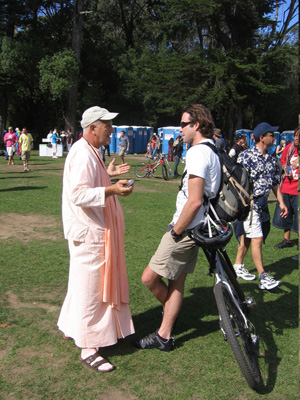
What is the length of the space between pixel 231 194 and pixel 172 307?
3.48 feet

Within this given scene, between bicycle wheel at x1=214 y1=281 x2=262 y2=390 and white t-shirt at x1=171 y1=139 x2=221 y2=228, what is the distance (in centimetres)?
58

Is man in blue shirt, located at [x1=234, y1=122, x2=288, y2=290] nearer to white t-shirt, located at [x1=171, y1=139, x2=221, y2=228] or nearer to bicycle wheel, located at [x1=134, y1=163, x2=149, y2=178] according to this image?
white t-shirt, located at [x1=171, y1=139, x2=221, y2=228]

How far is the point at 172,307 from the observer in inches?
140

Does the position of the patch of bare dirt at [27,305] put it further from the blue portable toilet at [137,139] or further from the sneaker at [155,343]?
the blue portable toilet at [137,139]

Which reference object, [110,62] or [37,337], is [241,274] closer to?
[37,337]

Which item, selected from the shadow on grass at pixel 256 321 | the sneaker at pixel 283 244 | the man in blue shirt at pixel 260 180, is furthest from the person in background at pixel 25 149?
the shadow on grass at pixel 256 321

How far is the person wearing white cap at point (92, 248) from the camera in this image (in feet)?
10.7

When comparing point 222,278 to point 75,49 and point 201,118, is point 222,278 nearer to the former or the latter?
point 201,118

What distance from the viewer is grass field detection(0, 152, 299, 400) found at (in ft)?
9.99

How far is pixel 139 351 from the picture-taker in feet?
11.7

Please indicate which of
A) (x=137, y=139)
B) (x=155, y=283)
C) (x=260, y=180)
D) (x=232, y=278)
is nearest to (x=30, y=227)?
(x=260, y=180)

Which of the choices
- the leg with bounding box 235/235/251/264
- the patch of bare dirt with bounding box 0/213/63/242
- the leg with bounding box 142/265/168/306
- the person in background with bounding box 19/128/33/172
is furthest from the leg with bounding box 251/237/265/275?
the person in background with bounding box 19/128/33/172

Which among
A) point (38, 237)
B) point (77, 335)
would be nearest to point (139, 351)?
point (77, 335)

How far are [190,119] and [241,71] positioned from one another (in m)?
29.6
